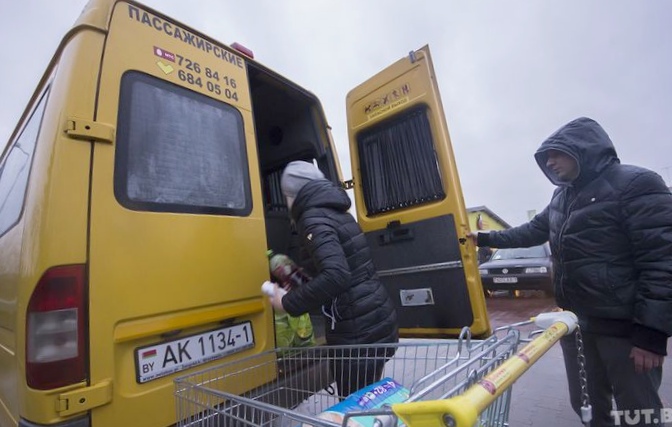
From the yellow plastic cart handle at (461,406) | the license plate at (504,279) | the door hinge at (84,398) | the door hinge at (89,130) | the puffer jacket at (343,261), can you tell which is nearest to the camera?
the yellow plastic cart handle at (461,406)

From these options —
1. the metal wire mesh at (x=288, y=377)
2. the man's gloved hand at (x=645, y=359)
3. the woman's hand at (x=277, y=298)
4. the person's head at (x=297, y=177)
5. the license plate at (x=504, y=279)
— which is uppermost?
the person's head at (x=297, y=177)

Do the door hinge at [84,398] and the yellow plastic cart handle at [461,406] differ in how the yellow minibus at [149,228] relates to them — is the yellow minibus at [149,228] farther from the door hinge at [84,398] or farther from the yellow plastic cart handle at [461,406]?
the yellow plastic cart handle at [461,406]

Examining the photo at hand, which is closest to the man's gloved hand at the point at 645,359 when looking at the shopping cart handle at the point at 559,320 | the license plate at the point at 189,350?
the shopping cart handle at the point at 559,320

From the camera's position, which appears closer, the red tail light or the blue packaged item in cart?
the blue packaged item in cart

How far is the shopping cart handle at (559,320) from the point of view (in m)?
1.20

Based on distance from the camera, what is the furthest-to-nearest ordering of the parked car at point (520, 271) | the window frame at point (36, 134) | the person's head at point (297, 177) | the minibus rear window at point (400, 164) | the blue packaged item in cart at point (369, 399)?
the parked car at point (520, 271) → the minibus rear window at point (400, 164) → the person's head at point (297, 177) → the window frame at point (36, 134) → the blue packaged item in cart at point (369, 399)

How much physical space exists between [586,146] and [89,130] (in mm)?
2374

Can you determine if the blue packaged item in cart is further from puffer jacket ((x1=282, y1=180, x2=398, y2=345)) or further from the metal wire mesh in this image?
puffer jacket ((x1=282, y1=180, x2=398, y2=345))

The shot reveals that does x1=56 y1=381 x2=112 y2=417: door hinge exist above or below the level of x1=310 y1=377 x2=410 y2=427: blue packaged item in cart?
above

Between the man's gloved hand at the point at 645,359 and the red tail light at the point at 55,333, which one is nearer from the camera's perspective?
the red tail light at the point at 55,333

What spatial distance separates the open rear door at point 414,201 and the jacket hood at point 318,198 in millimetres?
839

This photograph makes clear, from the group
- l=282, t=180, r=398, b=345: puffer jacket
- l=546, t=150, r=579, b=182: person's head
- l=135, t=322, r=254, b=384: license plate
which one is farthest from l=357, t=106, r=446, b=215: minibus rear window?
l=135, t=322, r=254, b=384: license plate

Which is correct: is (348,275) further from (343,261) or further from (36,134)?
(36,134)

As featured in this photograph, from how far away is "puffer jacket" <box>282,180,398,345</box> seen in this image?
1.68 metres
